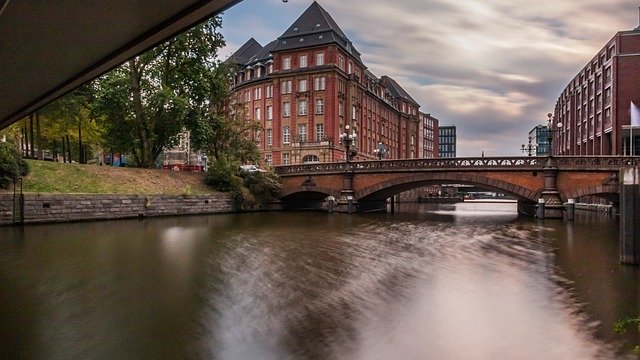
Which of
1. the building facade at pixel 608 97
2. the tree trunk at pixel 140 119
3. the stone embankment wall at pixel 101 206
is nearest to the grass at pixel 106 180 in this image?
the stone embankment wall at pixel 101 206

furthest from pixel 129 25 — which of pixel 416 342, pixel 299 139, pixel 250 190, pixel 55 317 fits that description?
pixel 299 139

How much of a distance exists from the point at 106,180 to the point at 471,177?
29960 mm

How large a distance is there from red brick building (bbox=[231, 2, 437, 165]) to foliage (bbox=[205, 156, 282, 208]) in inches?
758

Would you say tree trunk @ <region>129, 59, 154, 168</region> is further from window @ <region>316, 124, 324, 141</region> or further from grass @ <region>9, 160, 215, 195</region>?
window @ <region>316, 124, 324, 141</region>

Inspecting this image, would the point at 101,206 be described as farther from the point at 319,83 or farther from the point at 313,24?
the point at 313,24

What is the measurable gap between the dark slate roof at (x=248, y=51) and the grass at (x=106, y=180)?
48777mm

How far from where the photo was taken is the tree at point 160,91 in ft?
132

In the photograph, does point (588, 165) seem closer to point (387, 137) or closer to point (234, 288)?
point (234, 288)

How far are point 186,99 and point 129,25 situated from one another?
119 ft

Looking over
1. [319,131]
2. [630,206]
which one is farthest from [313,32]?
[630,206]

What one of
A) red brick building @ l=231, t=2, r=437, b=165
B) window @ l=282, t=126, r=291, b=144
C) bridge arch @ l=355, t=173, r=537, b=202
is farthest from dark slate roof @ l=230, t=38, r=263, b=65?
bridge arch @ l=355, t=173, r=537, b=202

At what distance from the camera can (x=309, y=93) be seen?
6744 cm

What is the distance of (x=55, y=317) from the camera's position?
30.9ft

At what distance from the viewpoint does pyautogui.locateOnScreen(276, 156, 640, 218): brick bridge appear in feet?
121
